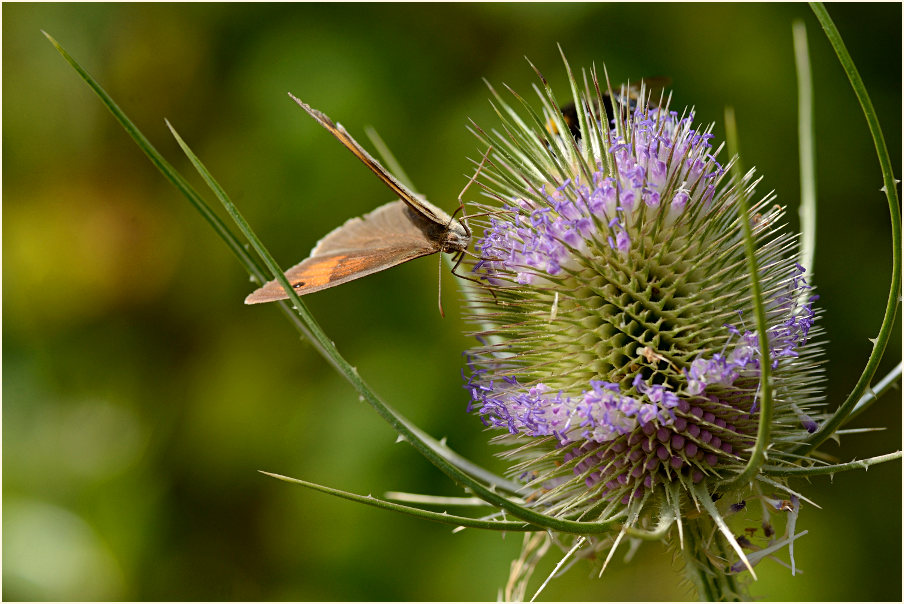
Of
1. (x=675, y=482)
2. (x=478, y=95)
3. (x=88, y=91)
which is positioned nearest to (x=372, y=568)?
(x=675, y=482)

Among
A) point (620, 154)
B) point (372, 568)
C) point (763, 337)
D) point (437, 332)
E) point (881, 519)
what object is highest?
point (620, 154)

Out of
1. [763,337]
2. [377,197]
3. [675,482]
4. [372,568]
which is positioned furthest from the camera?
[377,197]

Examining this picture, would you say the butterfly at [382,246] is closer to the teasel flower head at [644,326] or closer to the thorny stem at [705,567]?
the teasel flower head at [644,326]

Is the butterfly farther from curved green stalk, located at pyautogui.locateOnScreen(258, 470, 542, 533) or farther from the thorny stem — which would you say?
the thorny stem

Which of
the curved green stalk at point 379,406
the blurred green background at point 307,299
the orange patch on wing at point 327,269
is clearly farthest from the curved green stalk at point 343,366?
the blurred green background at point 307,299

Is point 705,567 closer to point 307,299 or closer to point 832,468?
point 832,468

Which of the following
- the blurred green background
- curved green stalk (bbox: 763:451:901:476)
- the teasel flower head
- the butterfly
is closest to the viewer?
curved green stalk (bbox: 763:451:901:476)

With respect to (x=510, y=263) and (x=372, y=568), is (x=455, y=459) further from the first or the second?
(x=372, y=568)

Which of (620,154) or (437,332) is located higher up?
(620,154)

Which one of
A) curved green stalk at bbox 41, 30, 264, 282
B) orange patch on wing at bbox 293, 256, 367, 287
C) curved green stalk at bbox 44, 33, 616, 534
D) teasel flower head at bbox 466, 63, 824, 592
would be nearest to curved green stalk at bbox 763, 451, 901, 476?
teasel flower head at bbox 466, 63, 824, 592
